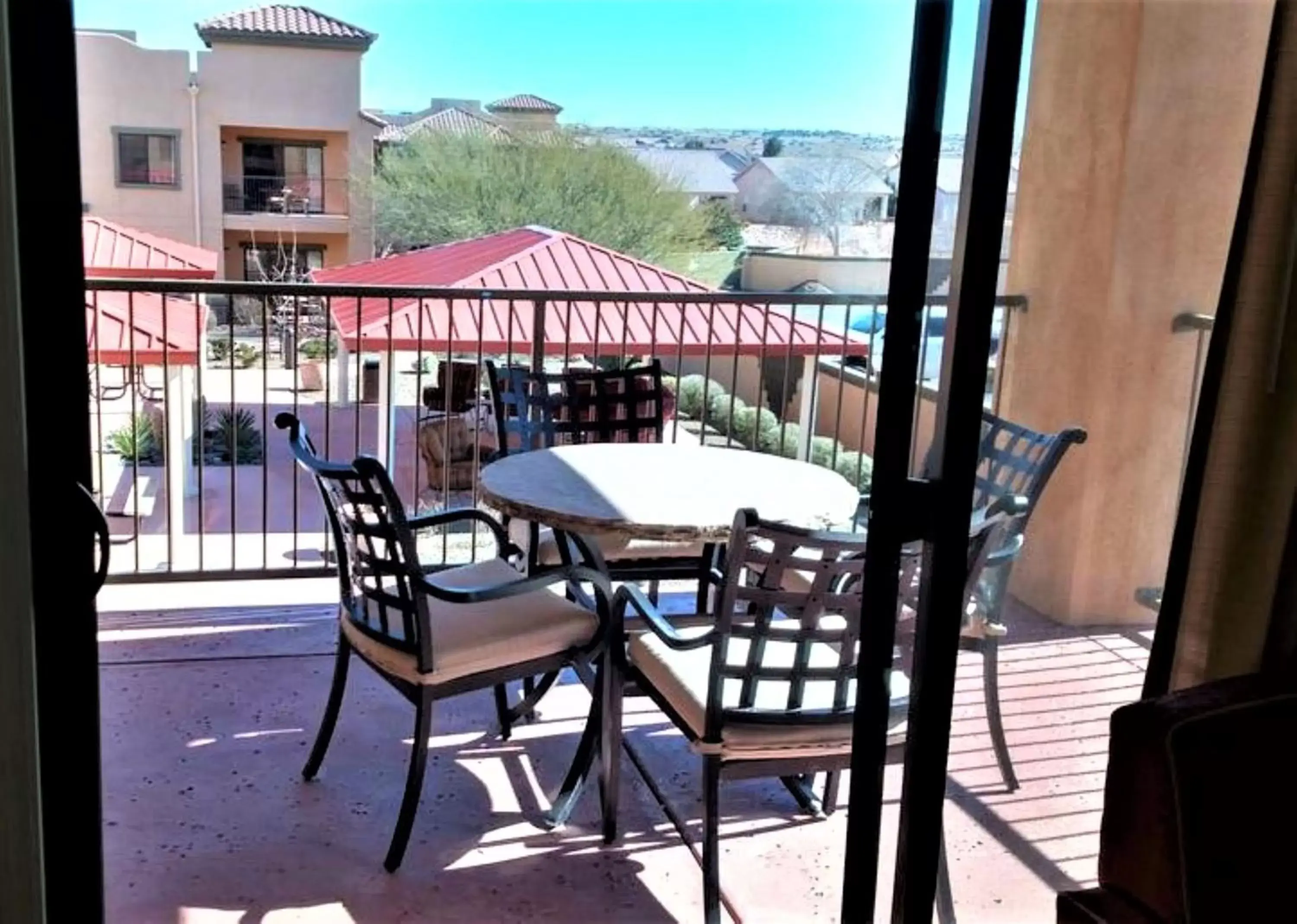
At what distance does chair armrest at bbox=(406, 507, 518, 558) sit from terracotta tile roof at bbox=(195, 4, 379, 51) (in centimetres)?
594

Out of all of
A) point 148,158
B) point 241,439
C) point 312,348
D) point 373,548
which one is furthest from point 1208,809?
point 312,348

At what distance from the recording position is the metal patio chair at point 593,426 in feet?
10.1

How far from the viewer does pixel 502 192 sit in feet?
41.1

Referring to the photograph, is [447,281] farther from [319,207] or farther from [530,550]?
[319,207]

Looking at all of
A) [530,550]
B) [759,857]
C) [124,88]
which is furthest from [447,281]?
[759,857]

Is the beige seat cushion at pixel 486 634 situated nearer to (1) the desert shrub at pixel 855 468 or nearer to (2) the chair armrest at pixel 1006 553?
(1) the desert shrub at pixel 855 468

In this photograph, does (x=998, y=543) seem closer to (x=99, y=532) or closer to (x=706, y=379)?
(x=99, y=532)

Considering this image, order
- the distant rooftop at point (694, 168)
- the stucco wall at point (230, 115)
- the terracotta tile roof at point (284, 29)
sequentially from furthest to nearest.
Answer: the stucco wall at point (230, 115), the terracotta tile roof at point (284, 29), the distant rooftop at point (694, 168)

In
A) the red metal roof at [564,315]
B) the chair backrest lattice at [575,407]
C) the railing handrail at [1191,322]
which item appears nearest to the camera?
the railing handrail at [1191,322]

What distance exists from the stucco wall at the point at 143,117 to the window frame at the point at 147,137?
0.09 ft

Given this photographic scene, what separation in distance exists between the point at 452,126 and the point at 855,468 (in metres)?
9.81

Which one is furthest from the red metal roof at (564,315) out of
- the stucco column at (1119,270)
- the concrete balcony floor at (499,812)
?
the stucco column at (1119,270)

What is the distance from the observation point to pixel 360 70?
976 centimetres

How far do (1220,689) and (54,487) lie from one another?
152cm
